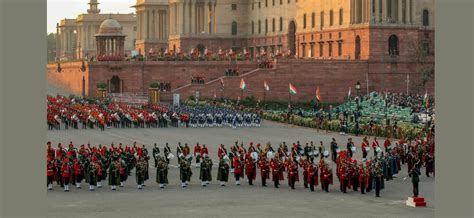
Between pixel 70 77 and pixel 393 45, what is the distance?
34.2 m

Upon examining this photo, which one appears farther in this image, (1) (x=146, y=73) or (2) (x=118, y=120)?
(1) (x=146, y=73)

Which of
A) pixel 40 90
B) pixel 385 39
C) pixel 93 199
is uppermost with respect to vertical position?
pixel 385 39

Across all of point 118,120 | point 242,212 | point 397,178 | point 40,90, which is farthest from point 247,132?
point 40,90

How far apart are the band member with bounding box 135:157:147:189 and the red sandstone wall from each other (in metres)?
61.5

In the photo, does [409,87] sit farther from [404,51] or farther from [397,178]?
[397,178]

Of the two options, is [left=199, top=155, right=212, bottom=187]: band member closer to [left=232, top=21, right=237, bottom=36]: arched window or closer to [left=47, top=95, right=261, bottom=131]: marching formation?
[left=47, top=95, right=261, bottom=131]: marching formation

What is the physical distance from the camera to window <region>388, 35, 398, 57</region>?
85.8 meters

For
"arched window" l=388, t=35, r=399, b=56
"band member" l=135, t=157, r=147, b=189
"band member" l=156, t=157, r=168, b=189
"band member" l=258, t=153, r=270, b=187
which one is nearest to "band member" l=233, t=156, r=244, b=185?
"band member" l=258, t=153, r=270, b=187

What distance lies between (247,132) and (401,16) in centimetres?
3486

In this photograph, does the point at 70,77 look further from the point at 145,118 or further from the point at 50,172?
the point at 50,172

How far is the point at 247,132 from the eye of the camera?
5481 cm

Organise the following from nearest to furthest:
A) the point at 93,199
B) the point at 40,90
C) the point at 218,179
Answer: the point at 40,90 → the point at 93,199 → the point at 218,179

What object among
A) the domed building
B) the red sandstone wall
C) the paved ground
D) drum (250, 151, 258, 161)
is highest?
the domed building

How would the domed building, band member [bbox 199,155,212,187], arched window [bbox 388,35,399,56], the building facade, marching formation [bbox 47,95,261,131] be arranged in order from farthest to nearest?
the building facade
the domed building
arched window [bbox 388,35,399,56]
marching formation [bbox 47,95,261,131]
band member [bbox 199,155,212,187]
